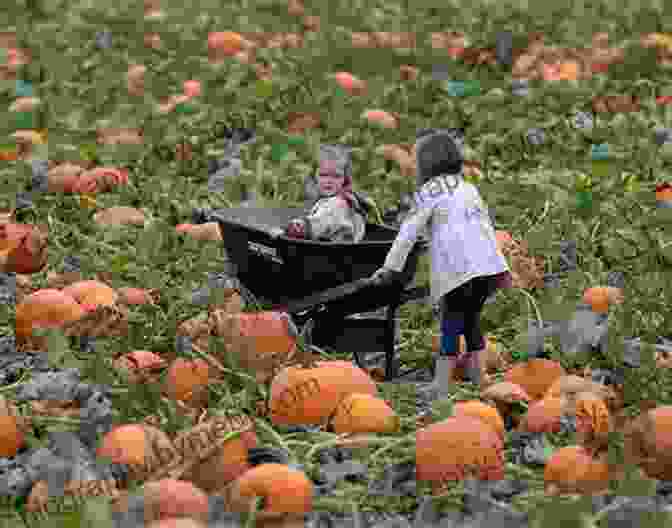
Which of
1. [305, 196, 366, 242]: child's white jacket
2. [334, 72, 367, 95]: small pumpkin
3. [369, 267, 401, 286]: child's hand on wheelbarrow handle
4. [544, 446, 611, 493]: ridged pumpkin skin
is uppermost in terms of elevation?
[334, 72, 367, 95]: small pumpkin

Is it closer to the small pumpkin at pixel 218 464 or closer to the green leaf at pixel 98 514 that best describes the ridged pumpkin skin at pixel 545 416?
the small pumpkin at pixel 218 464

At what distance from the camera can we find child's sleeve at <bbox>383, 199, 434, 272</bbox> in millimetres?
4520

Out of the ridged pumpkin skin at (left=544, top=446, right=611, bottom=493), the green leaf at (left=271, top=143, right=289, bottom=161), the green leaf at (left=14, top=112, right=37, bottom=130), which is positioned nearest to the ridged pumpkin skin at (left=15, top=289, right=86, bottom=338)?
the ridged pumpkin skin at (left=544, top=446, right=611, bottom=493)

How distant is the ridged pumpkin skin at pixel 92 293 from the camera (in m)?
4.91

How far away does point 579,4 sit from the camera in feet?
40.1

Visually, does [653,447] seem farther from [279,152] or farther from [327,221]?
[279,152]

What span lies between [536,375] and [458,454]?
883 millimetres

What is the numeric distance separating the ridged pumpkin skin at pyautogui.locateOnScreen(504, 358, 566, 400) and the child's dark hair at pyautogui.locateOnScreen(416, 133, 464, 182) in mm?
687

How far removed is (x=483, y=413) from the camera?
3875 mm

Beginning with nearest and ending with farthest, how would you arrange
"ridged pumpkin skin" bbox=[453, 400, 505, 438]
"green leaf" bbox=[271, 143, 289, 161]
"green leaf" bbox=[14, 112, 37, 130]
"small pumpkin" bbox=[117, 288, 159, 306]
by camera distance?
"ridged pumpkin skin" bbox=[453, 400, 505, 438] < "small pumpkin" bbox=[117, 288, 159, 306] < "green leaf" bbox=[271, 143, 289, 161] < "green leaf" bbox=[14, 112, 37, 130]

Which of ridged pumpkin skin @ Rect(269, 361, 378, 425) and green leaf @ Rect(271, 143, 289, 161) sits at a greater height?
green leaf @ Rect(271, 143, 289, 161)

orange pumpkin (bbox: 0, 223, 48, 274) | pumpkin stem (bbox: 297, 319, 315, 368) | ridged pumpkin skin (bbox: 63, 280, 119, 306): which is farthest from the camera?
orange pumpkin (bbox: 0, 223, 48, 274)

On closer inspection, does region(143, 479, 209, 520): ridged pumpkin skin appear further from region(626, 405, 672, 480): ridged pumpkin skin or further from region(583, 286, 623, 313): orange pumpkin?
region(583, 286, 623, 313): orange pumpkin

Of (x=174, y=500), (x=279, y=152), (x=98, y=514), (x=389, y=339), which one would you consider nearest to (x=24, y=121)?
(x=279, y=152)
